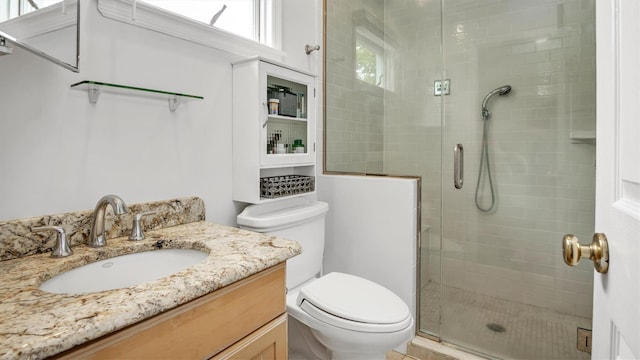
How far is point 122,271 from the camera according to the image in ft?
3.24

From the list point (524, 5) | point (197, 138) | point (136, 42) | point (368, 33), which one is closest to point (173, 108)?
point (197, 138)

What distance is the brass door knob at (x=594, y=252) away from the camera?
530mm

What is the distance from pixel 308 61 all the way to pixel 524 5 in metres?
1.22

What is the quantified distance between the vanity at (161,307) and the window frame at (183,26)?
0.71 m

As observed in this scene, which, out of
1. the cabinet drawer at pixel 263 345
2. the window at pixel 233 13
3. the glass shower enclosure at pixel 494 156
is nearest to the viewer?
the cabinet drawer at pixel 263 345

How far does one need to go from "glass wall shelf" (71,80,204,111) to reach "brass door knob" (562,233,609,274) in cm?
124

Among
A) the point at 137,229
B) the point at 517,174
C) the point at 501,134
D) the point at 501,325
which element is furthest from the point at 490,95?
the point at 137,229

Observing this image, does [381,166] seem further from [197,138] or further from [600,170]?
[600,170]

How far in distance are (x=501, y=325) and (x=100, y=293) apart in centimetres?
182

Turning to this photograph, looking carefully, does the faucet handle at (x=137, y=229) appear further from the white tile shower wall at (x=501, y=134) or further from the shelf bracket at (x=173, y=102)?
the white tile shower wall at (x=501, y=134)

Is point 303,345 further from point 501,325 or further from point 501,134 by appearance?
point 501,134

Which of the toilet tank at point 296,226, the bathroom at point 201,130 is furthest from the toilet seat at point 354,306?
the bathroom at point 201,130

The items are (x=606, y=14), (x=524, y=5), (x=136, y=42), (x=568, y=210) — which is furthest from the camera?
(x=524, y=5)

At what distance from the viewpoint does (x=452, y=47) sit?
77.7 inches
